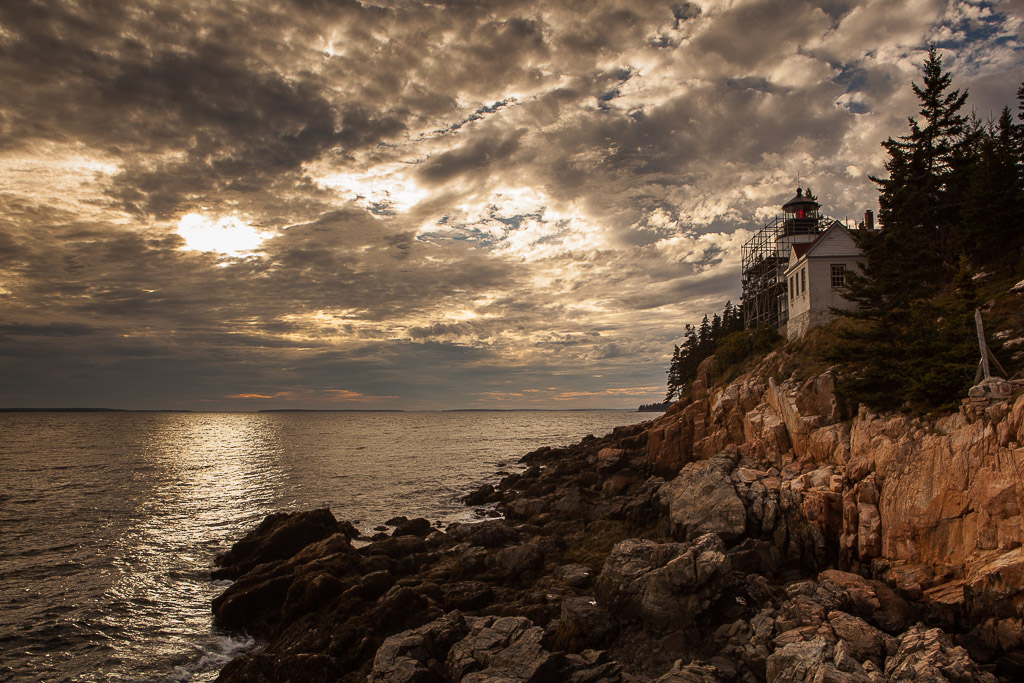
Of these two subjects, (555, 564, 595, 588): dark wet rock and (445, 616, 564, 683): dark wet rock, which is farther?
(555, 564, 595, 588): dark wet rock

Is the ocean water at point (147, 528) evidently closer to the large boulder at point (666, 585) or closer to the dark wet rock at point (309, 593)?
A: the dark wet rock at point (309, 593)

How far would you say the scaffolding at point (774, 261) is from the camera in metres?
45.0

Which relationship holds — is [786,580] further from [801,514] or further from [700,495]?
[700,495]

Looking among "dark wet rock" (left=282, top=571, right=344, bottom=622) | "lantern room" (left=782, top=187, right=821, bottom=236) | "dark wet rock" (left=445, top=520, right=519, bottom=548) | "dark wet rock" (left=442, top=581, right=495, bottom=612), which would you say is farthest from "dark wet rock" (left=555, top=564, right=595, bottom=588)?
"lantern room" (left=782, top=187, right=821, bottom=236)

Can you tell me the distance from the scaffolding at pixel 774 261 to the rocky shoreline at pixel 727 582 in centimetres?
2196

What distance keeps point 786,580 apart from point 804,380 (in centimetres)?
1312

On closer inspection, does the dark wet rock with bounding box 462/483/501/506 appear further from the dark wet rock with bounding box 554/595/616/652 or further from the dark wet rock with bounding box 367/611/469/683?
the dark wet rock with bounding box 554/595/616/652

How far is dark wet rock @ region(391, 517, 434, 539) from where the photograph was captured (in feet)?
94.6

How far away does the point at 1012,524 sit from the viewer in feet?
45.0

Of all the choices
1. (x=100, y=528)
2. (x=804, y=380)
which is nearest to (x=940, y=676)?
(x=804, y=380)

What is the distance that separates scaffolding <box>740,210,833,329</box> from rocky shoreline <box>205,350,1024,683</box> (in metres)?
22.0

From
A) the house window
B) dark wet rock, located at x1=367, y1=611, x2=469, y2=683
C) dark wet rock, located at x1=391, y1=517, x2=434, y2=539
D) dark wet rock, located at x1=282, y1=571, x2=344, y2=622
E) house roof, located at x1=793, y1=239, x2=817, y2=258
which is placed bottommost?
dark wet rock, located at x1=391, y1=517, x2=434, y2=539

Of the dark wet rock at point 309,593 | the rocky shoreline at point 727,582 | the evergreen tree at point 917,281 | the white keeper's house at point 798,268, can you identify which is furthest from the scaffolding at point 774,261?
the dark wet rock at point 309,593

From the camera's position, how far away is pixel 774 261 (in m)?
46.7
